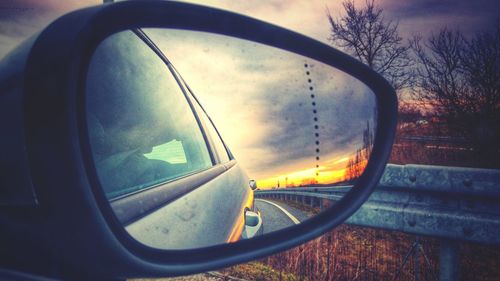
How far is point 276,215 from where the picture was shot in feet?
4.63

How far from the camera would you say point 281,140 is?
1.53 metres

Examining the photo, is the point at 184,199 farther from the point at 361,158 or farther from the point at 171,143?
the point at 361,158

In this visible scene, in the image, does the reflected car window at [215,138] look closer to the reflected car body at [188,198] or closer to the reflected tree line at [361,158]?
the reflected car body at [188,198]

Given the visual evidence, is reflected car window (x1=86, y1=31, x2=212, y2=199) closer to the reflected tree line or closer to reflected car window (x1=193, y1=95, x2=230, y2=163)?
reflected car window (x1=193, y1=95, x2=230, y2=163)

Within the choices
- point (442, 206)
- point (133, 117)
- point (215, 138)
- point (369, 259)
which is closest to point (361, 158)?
point (215, 138)

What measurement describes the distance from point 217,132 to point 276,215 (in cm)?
68

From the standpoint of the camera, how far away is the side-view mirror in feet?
2.33

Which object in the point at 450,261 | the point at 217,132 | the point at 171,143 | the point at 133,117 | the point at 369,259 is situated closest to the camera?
the point at 133,117

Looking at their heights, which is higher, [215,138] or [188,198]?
[215,138]

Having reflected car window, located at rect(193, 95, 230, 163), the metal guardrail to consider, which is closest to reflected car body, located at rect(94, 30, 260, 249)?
reflected car window, located at rect(193, 95, 230, 163)

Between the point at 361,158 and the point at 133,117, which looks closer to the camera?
the point at 133,117

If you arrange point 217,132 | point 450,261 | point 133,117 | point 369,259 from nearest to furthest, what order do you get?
point 133,117 → point 217,132 → point 450,261 → point 369,259

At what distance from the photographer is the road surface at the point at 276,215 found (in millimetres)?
1334

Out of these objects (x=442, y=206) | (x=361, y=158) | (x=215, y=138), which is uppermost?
(x=215, y=138)
